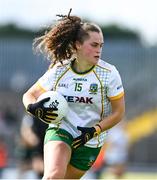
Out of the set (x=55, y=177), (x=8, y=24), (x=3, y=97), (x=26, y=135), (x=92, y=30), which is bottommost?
(x=8, y=24)

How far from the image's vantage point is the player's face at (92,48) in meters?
8.55

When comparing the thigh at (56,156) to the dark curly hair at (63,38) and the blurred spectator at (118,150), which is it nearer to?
the dark curly hair at (63,38)

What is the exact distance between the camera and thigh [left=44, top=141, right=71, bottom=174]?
8297 mm

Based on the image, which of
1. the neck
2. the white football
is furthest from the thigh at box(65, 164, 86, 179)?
the neck

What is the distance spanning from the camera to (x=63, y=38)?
889 cm

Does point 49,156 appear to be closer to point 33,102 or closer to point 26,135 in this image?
point 33,102

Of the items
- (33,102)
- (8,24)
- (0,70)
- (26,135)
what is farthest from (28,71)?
(8,24)

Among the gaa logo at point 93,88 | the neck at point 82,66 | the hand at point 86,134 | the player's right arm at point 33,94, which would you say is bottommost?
the hand at point 86,134

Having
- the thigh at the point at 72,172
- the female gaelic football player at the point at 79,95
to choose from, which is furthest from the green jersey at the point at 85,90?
the thigh at the point at 72,172

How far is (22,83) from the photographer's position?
1287 inches

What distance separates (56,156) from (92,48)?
1112 millimetres

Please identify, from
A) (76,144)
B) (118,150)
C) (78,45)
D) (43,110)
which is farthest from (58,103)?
(118,150)

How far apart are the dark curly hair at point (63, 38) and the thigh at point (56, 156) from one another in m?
0.89

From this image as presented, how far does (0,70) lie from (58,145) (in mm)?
26033
